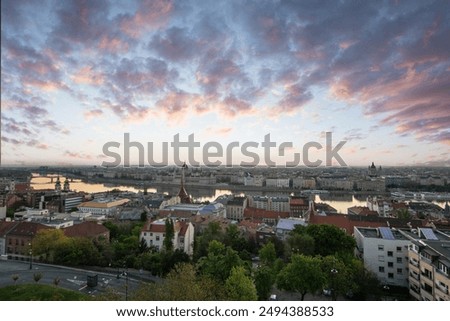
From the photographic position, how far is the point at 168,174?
2794 centimetres

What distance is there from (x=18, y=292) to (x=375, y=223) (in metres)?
6.24

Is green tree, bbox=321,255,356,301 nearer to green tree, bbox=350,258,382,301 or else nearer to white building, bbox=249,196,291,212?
green tree, bbox=350,258,382,301

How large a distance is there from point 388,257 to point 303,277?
5.66 ft

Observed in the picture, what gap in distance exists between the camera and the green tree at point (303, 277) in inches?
122

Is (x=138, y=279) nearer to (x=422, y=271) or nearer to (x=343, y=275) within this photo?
(x=343, y=275)

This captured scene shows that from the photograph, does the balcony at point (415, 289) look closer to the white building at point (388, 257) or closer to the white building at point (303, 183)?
the white building at point (388, 257)

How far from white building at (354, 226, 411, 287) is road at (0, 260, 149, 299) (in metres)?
3.16

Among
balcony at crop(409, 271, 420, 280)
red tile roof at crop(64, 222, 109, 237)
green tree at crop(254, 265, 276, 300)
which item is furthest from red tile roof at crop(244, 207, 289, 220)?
green tree at crop(254, 265, 276, 300)

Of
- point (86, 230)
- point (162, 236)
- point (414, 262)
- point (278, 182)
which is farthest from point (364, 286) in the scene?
Answer: point (278, 182)

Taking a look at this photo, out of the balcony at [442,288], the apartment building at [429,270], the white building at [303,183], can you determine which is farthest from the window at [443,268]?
the white building at [303,183]

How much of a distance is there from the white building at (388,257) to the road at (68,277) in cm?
316

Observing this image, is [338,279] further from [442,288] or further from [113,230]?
[113,230]

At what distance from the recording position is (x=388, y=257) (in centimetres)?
411
